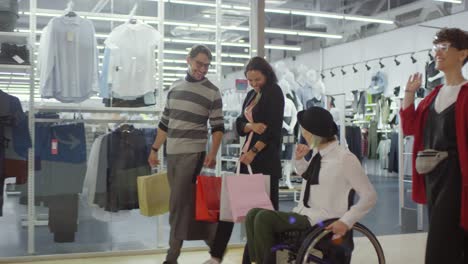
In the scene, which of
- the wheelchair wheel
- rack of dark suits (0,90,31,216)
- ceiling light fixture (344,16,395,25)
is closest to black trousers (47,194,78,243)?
rack of dark suits (0,90,31,216)

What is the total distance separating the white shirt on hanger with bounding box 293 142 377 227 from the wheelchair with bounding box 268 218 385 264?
0.11 m

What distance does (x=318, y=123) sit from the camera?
2.65 metres

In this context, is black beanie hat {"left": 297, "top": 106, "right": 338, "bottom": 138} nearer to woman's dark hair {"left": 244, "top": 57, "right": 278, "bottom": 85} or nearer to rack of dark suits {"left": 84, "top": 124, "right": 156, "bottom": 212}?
woman's dark hair {"left": 244, "top": 57, "right": 278, "bottom": 85}

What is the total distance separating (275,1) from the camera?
10.6 metres

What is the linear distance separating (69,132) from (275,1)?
709cm

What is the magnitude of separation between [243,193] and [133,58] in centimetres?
196

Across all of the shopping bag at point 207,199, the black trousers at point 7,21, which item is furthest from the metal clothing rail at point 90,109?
the shopping bag at point 207,199

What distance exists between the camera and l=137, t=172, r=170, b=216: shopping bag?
386 centimetres

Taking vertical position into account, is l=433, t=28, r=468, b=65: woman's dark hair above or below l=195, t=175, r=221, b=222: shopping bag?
above

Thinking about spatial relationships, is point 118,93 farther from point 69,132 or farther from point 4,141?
point 4,141

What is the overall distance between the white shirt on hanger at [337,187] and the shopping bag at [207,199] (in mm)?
809

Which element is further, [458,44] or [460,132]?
[458,44]

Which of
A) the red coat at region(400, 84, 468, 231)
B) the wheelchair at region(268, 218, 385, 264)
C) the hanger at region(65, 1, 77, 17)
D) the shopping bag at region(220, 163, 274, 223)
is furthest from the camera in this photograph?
the hanger at region(65, 1, 77, 17)

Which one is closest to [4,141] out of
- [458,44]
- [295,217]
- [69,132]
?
[69,132]
